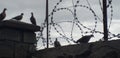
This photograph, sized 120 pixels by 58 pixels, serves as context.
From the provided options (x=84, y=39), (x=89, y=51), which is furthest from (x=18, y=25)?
(x=89, y=51)

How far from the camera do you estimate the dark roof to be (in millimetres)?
8138

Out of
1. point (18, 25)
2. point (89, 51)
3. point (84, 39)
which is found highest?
point (18, 25)

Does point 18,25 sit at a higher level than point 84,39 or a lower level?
higher

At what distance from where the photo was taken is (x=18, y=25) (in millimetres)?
8336

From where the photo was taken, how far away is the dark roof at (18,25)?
814cm

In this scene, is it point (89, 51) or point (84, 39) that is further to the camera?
point (84, 39)

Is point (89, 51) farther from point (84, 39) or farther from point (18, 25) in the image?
point (18, 25)

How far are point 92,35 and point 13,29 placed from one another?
6.71 ft

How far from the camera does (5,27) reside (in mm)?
8203

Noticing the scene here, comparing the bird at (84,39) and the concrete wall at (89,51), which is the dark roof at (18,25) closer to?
the concrete wall at (89,51)

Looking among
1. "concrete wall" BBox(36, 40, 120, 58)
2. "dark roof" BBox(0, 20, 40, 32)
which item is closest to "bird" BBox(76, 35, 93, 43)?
"concrete wall" BBox(36, 40, 120, 58)

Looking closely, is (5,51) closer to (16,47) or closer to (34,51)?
(16,47)

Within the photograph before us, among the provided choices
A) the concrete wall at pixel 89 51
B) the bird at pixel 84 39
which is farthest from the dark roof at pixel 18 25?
the bird at pixel 84 39

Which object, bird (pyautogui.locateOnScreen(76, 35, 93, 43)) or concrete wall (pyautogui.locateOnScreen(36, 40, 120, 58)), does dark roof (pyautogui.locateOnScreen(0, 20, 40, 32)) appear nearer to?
concrete wall (pyautogui.locateOnScreen(36, 40, 120, 58))
